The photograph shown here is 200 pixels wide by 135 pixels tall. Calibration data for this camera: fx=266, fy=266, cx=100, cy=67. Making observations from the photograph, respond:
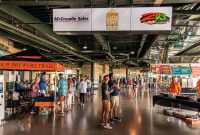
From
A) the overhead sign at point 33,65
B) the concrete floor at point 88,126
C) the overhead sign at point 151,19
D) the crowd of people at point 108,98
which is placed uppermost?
the overhead sign at point 151,19

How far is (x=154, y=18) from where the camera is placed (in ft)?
20.4

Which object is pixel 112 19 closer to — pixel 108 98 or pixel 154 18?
pixel 154 18

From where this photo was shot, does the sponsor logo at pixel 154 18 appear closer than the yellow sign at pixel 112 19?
Yes

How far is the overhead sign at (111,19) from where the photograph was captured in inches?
252

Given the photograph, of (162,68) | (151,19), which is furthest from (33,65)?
(162,68)

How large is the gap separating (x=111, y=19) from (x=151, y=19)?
0.95 metres

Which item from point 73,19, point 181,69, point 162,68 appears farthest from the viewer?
point 162,68

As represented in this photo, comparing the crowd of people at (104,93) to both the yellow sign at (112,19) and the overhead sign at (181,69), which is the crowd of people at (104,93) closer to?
the yellow sign at (112,19)

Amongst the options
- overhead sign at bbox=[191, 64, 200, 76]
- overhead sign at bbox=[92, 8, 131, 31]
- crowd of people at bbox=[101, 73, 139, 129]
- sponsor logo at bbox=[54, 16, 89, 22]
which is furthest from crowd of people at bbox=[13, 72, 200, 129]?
overhead sign at bbox=[191, 64, 200, 76]

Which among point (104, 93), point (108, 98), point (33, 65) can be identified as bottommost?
point (108, 98)

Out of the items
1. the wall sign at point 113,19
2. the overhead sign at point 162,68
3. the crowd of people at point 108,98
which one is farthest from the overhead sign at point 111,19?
the overhead sign at point 162,68

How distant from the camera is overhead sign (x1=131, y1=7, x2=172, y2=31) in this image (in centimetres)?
626

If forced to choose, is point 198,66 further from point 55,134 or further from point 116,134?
point 55,134

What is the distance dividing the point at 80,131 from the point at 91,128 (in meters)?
0.54
